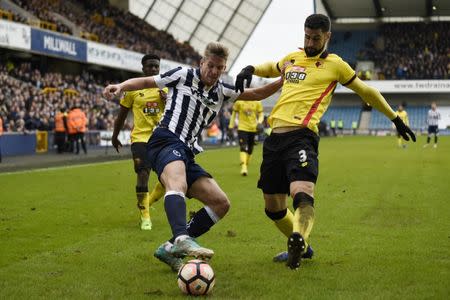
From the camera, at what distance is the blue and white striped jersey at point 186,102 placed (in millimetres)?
6570

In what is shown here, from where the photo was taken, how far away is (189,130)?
662cm

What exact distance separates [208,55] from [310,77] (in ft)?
3.20

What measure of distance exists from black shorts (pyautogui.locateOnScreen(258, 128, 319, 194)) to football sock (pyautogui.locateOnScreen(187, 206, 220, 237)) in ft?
1.77

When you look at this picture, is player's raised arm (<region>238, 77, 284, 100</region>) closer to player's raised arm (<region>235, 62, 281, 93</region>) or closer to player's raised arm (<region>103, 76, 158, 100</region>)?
player's raised arm (<region>235, 62, 281, 93</region>)

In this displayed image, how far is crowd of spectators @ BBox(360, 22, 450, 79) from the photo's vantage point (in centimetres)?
6900

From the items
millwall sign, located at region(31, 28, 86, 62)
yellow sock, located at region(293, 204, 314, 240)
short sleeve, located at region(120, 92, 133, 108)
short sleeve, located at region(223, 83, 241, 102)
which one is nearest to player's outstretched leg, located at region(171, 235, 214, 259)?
yellow sock, located at region(293, 204, 314, 240)

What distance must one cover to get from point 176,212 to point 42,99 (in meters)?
26.3

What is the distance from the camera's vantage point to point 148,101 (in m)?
9.56

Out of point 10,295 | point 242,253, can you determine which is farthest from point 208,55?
point 10,295

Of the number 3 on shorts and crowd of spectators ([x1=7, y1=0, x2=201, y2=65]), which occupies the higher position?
crowd of spectators ([x1=7, y1=0, x2=201, y2=65])

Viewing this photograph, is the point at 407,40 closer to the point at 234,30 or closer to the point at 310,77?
the point at 234,30

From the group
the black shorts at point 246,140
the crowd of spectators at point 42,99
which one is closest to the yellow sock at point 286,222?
the black shorts at point 246,140

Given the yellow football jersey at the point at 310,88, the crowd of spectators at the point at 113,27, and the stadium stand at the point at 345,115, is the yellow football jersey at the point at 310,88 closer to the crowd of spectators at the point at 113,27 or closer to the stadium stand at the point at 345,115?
the crowd of spectators at the point at 113,27

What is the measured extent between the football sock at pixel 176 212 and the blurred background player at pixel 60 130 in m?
24.0
